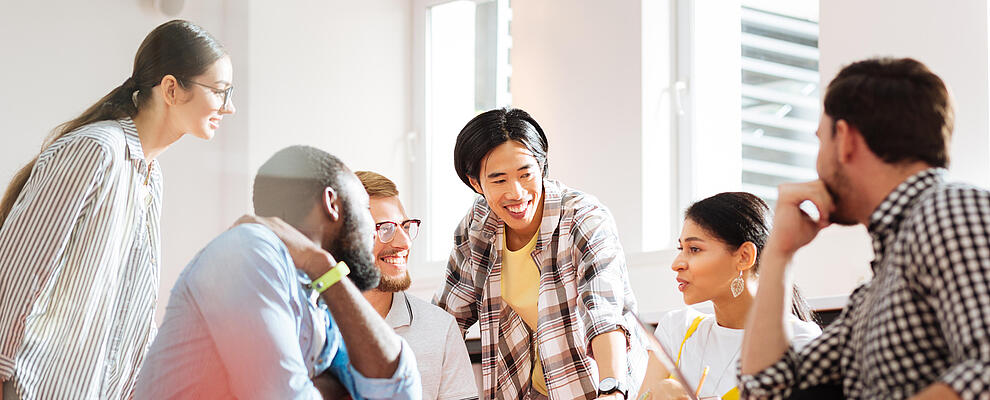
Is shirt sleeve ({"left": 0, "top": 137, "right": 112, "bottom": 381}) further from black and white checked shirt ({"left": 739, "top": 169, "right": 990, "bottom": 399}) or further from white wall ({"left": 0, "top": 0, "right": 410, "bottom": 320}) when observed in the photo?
black and white checked shirt ({"left": 739, "top": 169, "right": 990, "bottom": 399})

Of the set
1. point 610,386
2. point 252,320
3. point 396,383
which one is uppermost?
point 252,320

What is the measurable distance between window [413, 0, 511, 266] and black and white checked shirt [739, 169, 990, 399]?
4.18ft

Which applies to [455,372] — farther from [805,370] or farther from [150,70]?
[805,370]

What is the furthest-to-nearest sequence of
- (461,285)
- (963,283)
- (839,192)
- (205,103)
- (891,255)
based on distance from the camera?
(461,285) < (205,103) < (839,192) < (891,255) < (963,283)

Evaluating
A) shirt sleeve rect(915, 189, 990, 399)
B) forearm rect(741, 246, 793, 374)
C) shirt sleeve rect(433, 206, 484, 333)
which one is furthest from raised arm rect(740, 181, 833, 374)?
shirt sleeve rect(433, 206, 484, 333)

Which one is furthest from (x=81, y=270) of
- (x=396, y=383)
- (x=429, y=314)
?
(x=429, y=314)

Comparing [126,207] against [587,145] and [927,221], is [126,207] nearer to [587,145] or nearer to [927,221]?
[927,221]

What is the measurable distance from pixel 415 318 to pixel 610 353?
15.9 inches

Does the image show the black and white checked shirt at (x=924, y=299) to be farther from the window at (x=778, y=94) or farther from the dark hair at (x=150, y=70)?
the window at (x=778, y=94)

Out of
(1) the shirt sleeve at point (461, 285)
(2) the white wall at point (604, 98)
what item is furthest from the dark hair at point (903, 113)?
(2) the white wall at point (604, 98)

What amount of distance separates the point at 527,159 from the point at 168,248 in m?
0.88

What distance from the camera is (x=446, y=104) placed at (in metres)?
2.42

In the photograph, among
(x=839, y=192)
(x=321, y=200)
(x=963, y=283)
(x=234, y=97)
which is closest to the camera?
(x=963, y=283)

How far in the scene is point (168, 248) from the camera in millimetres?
1655
